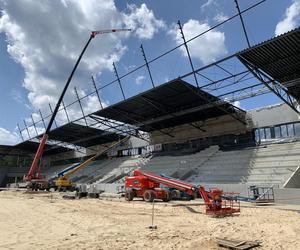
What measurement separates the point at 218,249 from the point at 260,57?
17.5m

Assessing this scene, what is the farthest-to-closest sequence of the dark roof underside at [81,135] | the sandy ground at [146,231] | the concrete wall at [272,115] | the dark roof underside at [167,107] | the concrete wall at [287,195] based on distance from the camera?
the dark roof underside at [81,135] < the concrete wall at [272,115] < the dark roof underside at [167,107] < the concrete wall at [287,195] < the sandy ground at [146,231]

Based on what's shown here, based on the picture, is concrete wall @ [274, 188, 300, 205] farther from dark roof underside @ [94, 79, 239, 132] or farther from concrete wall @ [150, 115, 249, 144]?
concrete wall @ [150, 115, 249, 144]

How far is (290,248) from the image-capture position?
28.1ft

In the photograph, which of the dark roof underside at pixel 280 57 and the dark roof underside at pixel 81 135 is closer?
the dark roof underside at pixel 280 57

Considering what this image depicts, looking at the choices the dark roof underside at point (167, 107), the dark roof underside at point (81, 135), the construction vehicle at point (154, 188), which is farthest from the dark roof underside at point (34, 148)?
the construction vehicle at point (154, 188)

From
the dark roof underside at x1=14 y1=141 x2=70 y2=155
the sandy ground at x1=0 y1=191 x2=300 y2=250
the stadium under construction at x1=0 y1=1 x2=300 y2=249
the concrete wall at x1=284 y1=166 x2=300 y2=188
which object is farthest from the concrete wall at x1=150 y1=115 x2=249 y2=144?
the dark roof underside at x1=14 y1=141 x2=70 y2=155

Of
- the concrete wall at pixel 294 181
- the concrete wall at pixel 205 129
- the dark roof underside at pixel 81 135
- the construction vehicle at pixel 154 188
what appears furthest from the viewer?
the dark roof underside at pixel 81 135

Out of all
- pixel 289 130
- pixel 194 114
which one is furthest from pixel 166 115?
pixel 289 130

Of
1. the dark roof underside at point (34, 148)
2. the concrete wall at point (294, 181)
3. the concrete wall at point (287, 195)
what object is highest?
the dark roof underside at point (34, 148)

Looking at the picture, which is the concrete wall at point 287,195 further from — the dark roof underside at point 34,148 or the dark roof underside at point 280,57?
the dark roof underside at point 34,148

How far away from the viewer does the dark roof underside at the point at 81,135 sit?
50.1 meters

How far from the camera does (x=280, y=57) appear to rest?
22.8 m

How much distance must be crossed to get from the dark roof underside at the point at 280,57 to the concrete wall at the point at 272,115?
17.1 ft

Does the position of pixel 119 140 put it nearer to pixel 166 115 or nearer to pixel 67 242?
pixel 166 115
